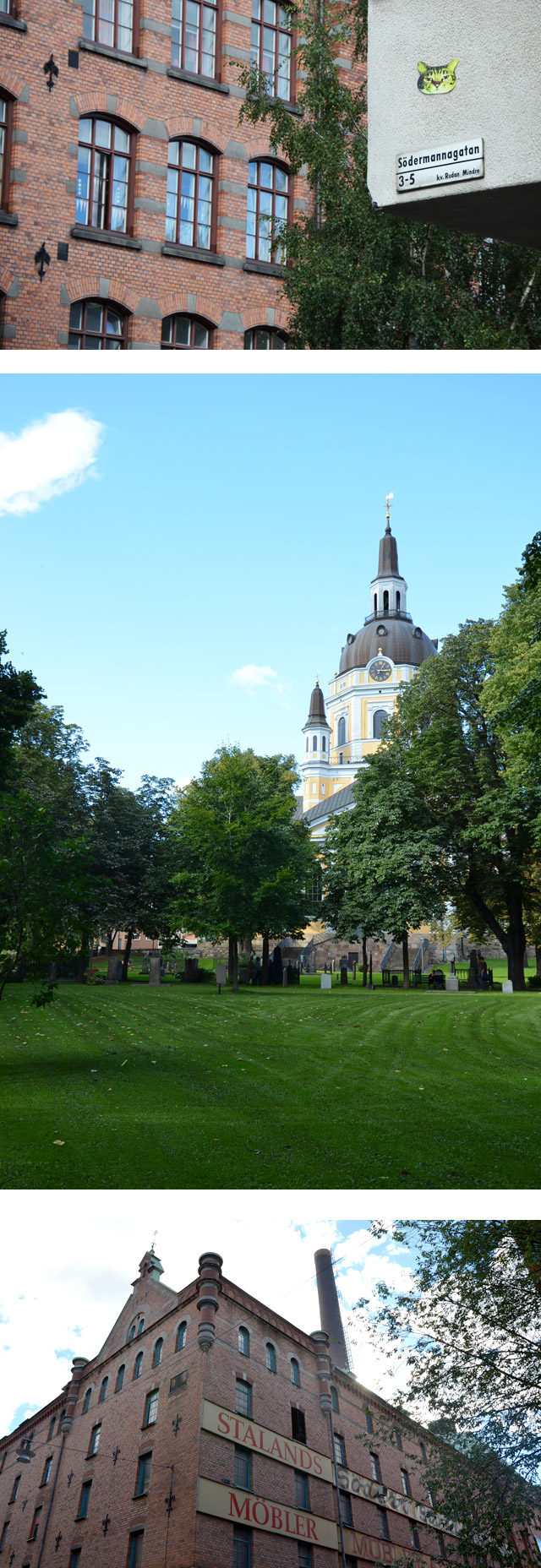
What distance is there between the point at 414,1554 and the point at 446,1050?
91.6 inches

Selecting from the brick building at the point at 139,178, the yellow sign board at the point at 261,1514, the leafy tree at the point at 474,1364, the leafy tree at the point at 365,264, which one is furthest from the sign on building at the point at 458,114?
the brick building at the point at 139,178

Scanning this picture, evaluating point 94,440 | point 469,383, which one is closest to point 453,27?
point 469,383

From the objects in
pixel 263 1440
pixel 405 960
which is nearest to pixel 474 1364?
pixel 263 1440

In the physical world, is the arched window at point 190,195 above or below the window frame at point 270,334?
above

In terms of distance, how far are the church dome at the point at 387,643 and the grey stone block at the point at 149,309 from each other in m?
10.9

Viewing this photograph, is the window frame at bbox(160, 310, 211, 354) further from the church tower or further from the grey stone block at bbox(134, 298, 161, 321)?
the church tower

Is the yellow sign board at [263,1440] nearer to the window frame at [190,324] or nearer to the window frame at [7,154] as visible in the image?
the window frame at [190,324]

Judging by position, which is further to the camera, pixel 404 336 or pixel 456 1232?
pixel 404 336

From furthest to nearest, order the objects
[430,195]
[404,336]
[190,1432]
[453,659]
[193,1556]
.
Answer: [404,336], [430,195], [453,659], [190,1432], [193,1556]

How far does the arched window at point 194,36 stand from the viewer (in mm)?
14508

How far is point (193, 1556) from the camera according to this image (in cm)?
443

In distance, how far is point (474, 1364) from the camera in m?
5.21

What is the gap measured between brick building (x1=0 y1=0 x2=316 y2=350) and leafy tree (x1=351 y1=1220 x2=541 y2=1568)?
1228 centimetres

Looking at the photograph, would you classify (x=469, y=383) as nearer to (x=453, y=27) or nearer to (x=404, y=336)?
(x=453, y=27)
